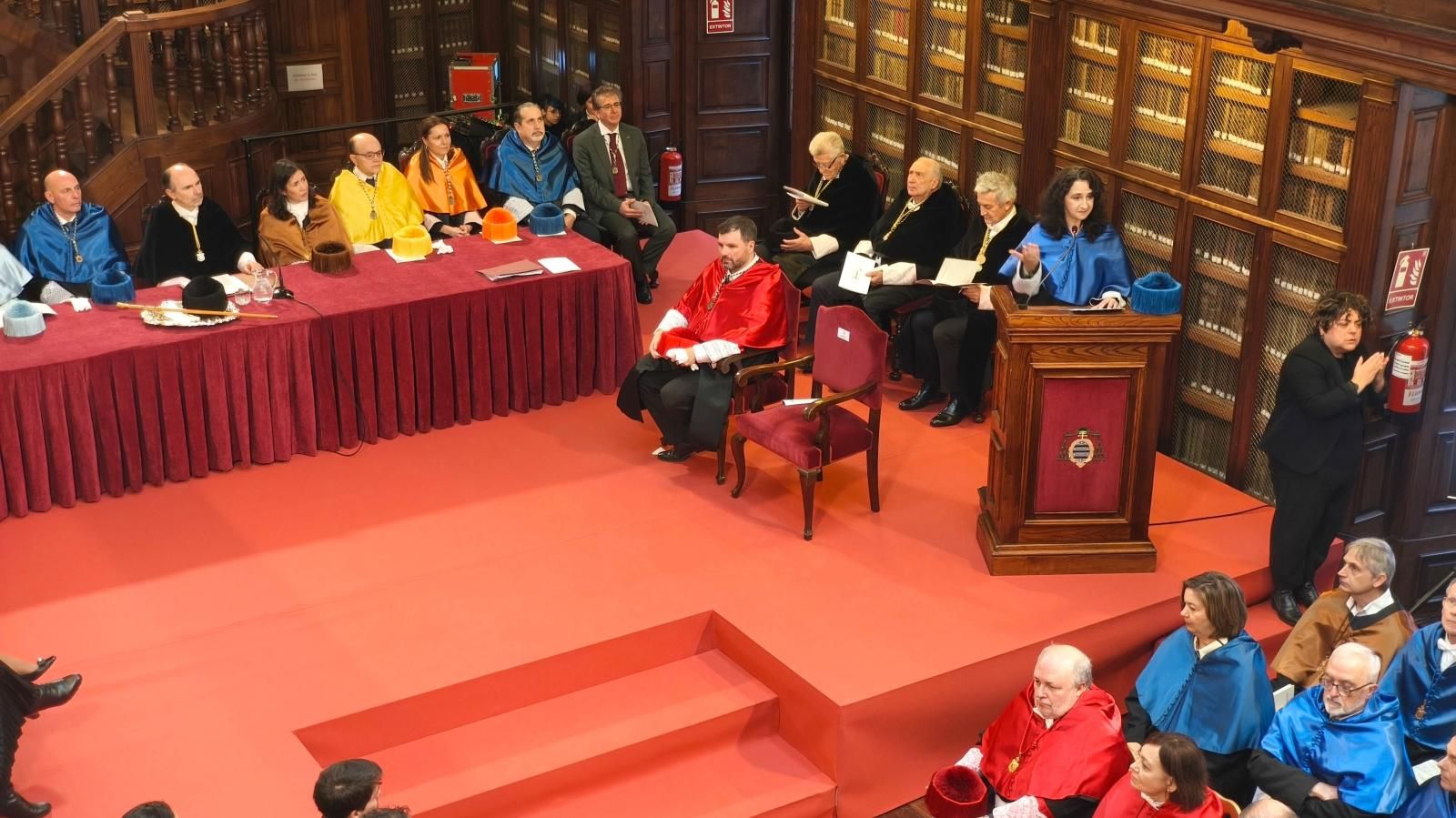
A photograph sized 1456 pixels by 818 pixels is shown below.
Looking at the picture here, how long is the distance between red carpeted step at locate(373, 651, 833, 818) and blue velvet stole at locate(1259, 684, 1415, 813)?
1.64 metres

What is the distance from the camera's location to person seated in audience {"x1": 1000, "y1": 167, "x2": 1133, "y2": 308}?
Answer: 671 cm

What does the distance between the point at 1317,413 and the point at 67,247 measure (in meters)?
5.29

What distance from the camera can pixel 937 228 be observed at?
25.5 feet

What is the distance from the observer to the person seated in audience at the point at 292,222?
762 centimetres

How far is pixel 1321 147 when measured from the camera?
20.6 ft

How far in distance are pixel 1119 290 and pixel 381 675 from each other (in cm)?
330

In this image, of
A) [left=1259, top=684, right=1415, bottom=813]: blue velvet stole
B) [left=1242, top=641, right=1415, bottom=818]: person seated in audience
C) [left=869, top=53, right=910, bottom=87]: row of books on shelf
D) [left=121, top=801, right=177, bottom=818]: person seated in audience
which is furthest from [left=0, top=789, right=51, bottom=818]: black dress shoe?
[left=869, top=53, right=910, bottom=87]: row of books on shelf

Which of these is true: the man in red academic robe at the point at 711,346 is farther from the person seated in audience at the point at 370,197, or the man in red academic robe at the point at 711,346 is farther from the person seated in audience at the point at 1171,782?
the person seated in audience at the point at 1171,782

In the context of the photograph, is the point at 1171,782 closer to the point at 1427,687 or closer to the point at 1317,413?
the point at 1427,687

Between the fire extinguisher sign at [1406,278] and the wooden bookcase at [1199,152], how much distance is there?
110 millimetres

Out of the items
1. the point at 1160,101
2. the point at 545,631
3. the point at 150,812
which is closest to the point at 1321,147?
the point at 1160,101

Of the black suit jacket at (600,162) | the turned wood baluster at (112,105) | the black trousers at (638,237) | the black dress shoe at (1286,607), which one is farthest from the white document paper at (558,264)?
the black dress shoe at (1286,607)

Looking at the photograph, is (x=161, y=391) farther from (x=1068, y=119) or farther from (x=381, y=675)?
(x=1068, y=119)

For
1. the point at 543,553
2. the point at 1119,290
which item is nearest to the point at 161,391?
the point at 543,553
